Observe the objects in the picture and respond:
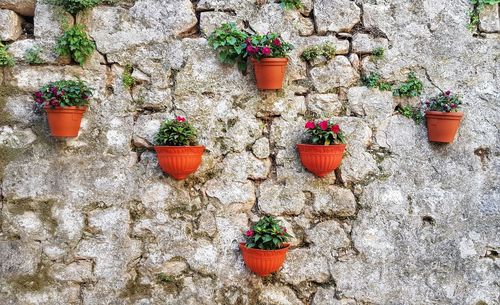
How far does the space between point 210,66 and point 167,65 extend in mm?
282

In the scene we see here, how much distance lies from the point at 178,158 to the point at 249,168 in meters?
0.49

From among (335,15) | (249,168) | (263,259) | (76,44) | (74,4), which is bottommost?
(263,259)

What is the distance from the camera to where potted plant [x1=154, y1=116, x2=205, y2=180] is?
2.65m

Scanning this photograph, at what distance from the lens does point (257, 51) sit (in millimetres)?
2723

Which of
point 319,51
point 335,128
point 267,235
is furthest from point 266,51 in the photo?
point 267,235

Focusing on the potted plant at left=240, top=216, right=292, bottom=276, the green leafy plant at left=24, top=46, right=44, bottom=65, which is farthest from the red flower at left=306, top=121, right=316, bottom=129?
the green leafy plant at left=24, top=46, right=44, bottom=65

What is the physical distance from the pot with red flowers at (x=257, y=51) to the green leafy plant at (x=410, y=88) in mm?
785

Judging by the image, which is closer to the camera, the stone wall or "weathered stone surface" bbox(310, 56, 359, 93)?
the stone wall

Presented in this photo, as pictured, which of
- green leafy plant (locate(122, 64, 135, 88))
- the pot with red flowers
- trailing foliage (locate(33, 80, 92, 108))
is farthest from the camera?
green leafy plant (locate(122, 64, 135, 88))

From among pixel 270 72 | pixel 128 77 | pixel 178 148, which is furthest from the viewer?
pixel 128 77

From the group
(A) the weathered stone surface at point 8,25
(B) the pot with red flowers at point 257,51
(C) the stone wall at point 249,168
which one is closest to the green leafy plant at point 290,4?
(C) the stone wall at point 249,168

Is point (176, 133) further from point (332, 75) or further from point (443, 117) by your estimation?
point (443, 117)

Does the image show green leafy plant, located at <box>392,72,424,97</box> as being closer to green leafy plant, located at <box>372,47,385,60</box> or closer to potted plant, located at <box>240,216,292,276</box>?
green leafy plant, located at <box>372,47,385,60</box>

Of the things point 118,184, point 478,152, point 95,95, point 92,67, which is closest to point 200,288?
point 118,184
